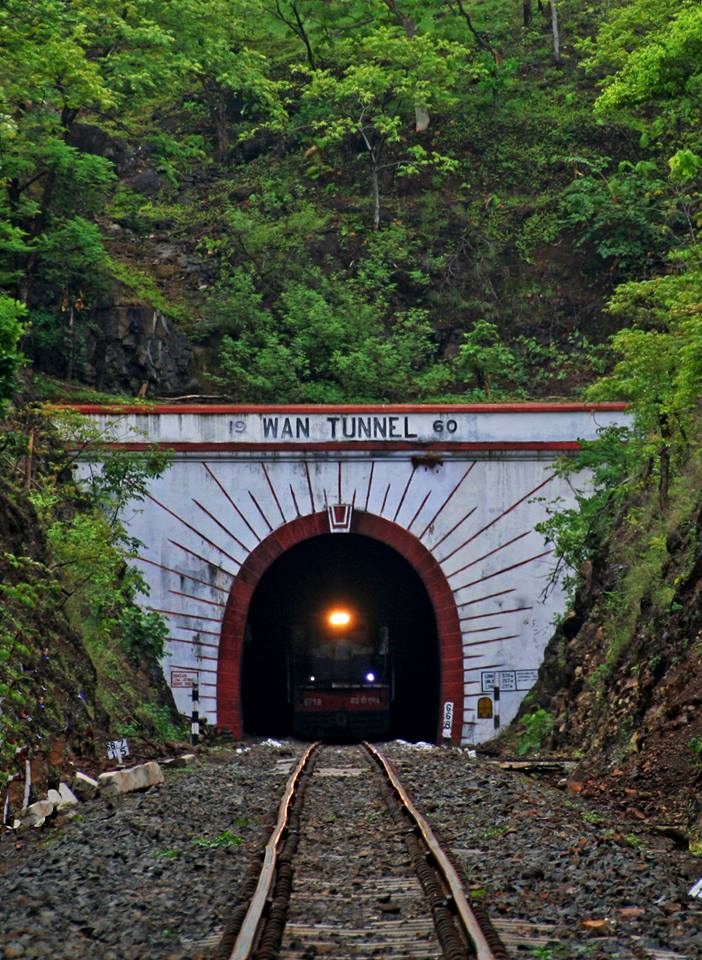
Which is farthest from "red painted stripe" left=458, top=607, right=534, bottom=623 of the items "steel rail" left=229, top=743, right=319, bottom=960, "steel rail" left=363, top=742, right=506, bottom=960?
"steel rail" left=229, top=743, right=319, bottom=960

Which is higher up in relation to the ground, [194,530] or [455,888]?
[194,530]

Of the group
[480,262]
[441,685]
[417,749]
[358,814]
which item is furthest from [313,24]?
[358,814]

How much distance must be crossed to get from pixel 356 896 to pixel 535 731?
548 inches

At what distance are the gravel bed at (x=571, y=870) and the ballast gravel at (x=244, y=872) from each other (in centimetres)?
1

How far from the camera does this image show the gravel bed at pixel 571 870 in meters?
7.40

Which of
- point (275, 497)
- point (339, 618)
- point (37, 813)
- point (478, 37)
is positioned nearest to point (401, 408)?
→ point (275, 497)

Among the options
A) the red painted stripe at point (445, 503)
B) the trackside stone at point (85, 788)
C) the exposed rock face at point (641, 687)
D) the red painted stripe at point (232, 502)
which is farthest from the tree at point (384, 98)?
the trackside stone at point (85, 788)

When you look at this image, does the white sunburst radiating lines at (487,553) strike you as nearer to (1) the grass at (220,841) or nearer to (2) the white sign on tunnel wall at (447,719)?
(2) the white sign on tunnel wall at (447,719)

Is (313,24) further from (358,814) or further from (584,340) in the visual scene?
(358,814)

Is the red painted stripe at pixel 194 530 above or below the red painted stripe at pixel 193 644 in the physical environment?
above

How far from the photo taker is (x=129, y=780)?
15.2m

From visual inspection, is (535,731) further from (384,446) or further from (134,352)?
(134,352)

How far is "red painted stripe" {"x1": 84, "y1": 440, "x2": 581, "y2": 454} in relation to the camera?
92.2ft

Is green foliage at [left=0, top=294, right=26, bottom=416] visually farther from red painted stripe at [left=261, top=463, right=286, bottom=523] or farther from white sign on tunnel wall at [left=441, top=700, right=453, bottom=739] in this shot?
white sign on tunnel wall at [left=441, top=700, right=453, bottom=739]
